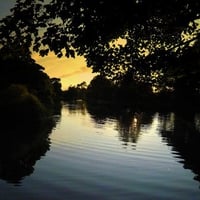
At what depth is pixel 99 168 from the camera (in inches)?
1221

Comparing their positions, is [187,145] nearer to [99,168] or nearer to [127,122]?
[99,168]

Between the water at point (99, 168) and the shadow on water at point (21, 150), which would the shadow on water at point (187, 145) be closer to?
the water at point (99, 168)

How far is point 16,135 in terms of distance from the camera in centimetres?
5094

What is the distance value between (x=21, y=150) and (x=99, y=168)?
443 inches

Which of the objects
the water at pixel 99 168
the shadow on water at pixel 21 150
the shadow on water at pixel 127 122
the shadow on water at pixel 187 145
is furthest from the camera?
the shadow on water at pixel 127 122

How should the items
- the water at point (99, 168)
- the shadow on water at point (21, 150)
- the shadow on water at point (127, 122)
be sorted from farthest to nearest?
the shadow on water at point (127, 122)
the shadow on water at point (21, 150)
the water at point (99, 168)

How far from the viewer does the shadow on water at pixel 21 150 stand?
2828cm

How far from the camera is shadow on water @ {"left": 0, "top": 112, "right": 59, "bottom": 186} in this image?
28.3 m

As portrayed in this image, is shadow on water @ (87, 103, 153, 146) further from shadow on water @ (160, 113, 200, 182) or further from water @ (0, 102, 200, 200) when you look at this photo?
shadow on water @ (160, 113, 200, 182)

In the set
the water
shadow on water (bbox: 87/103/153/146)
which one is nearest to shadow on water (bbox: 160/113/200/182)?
the water

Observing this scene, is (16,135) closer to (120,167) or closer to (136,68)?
(120,167)

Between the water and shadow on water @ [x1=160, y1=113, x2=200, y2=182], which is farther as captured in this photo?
shadow on water @ [x1=160, y1=113, x2=200, y2=182]

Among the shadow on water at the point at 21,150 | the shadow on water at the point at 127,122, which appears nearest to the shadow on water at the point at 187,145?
the shadow on water at the point at 127,122

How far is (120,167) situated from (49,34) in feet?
77.2
